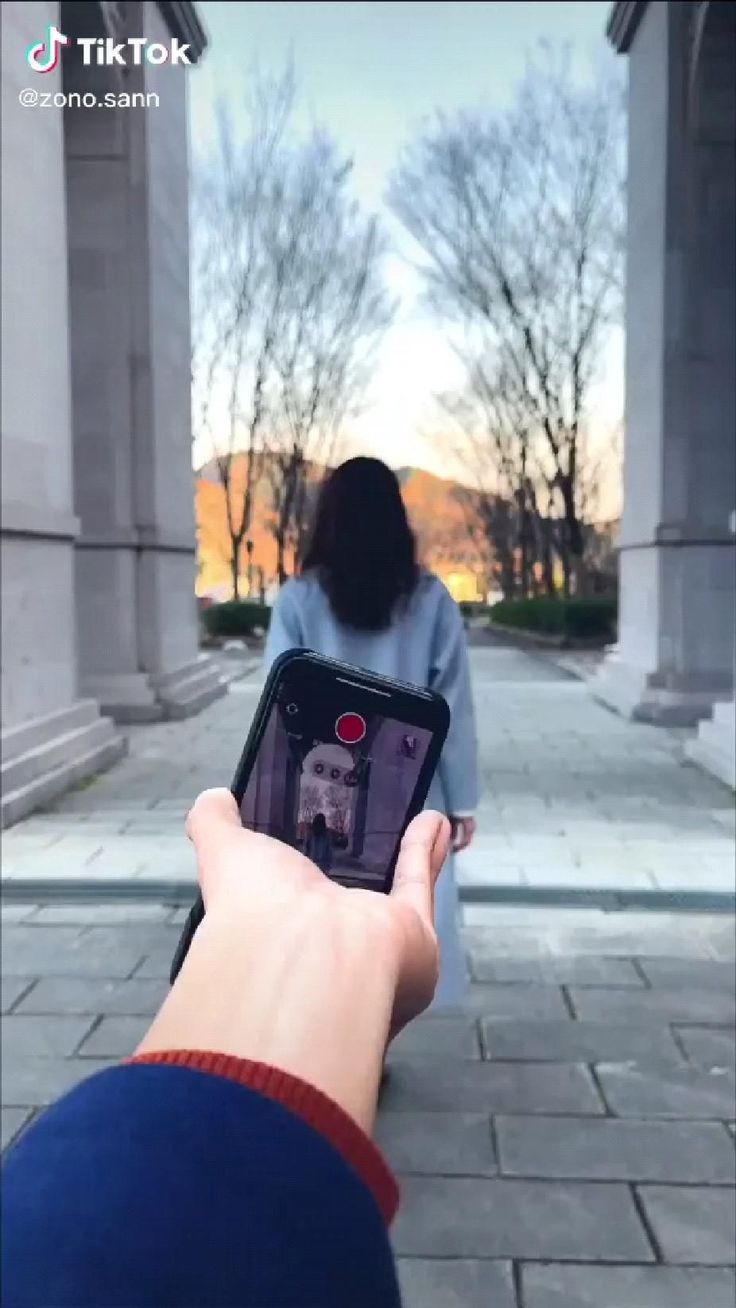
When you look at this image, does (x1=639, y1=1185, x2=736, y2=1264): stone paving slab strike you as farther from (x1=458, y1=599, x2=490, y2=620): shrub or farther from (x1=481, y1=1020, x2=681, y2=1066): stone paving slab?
(x1=458, y1=599, x2=490, y2=620): shrub

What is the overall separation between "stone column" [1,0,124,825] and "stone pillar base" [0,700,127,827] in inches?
0.4

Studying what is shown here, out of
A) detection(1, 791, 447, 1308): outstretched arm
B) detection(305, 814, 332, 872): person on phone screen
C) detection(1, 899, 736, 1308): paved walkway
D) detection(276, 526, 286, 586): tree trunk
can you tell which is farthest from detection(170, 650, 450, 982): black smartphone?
detection(276, 526, 286, 586): tree trunk

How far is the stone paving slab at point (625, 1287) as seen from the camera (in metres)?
2.33

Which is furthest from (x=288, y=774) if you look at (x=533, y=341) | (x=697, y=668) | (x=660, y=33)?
(x=533, y=341)

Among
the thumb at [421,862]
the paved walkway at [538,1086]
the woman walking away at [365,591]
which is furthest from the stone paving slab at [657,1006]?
the thumb at [421,862]

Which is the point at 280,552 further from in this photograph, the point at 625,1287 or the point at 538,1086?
the point at 625,1287

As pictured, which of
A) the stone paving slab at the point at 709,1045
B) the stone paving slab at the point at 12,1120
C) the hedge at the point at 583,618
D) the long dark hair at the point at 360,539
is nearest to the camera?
the long dark hair at the point at 360,539

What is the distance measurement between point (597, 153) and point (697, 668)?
11663mm

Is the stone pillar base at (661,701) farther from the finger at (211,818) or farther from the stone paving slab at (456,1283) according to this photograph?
the finger at (211,818)

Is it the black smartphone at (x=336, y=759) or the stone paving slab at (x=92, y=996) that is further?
the stone paving slab at (x=92, y=996)

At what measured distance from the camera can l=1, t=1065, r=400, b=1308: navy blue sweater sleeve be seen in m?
0.49

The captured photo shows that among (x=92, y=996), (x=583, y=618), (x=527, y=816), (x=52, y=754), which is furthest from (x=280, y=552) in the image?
(x=92, y=996)

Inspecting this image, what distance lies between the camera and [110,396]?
10656 millimetres

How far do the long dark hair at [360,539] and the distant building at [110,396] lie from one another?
5470 mm
